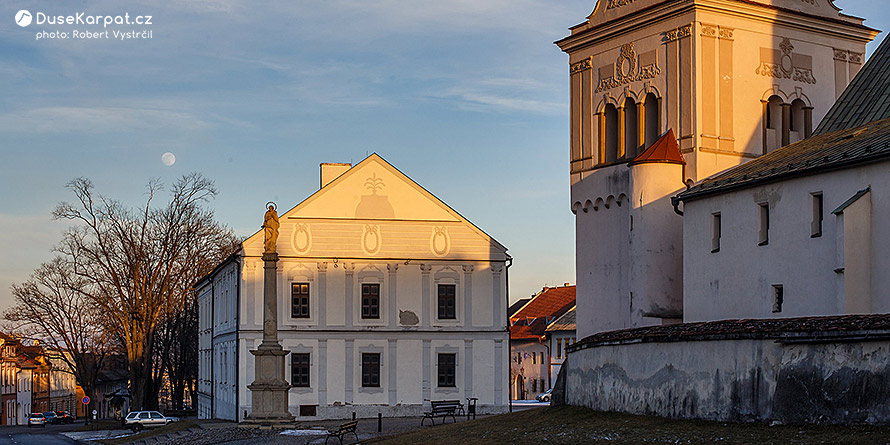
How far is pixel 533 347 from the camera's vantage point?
8994cm

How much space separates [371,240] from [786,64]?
63.4 feet

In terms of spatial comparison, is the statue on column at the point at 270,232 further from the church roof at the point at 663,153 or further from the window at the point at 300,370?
the church roof at the point at 663,153

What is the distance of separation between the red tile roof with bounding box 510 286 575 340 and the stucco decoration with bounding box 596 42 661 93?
51971 millimetres

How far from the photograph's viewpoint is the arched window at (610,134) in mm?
37719

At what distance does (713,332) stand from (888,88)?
49.6 ft

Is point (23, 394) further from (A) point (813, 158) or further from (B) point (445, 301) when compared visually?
(A) point (813, 158)

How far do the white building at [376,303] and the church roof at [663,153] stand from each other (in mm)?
16676

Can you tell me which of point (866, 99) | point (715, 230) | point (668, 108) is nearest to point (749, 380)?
point (715, 230)

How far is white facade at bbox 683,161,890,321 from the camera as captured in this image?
76.5 ft

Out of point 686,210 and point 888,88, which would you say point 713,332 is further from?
point 888,88

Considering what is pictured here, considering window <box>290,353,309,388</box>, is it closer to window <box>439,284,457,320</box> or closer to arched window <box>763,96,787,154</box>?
window <box>439,284,457,320</box>

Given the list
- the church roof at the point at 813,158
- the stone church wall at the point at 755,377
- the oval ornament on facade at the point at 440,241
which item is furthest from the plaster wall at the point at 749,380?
the oval ornament on facade at the point at 440,241

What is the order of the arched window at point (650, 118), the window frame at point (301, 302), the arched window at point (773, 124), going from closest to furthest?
the arched window at point (773, 124)
the arched window at point (650, 118)
the window frame at point (301, 302)

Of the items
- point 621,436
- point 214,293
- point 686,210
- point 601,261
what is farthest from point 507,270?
point 621,436
